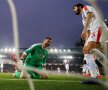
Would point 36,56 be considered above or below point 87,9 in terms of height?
below

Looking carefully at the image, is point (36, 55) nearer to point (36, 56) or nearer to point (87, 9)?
point (36, 56)

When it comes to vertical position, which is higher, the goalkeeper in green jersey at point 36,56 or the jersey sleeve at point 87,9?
the jersey sleeve at point 87,9

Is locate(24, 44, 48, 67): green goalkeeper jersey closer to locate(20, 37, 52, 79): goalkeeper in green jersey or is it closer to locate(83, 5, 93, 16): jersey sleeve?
locate(20, 37, 52, 79): goalkeeper in green jersey

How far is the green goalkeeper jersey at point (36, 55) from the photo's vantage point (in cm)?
973

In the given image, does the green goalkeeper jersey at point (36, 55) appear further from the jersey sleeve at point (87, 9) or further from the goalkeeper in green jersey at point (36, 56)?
the jersey sleeve at point (87, 9)

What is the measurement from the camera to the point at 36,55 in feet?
32.8

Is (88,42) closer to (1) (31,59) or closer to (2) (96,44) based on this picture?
(2) (96,44)

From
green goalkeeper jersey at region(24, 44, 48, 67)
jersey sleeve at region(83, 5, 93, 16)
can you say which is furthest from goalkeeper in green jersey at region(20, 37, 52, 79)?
jersey sleeve at region(83, 5, 93, 16)

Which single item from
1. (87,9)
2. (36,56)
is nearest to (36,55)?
(36,56)

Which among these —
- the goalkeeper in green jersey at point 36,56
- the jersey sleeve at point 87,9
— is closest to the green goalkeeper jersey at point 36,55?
the goalkeeper in green jersey at point 36,56

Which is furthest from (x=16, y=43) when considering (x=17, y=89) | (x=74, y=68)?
(x=74, y=68)

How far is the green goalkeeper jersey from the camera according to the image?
973cm

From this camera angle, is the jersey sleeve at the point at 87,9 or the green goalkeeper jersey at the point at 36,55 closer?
the jersey sleeve at the point at 87,9

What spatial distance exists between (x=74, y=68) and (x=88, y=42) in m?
34.9
